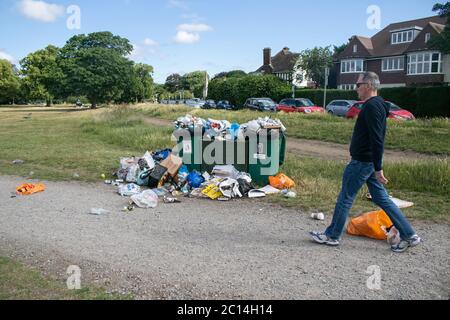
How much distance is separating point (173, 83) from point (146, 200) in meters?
128

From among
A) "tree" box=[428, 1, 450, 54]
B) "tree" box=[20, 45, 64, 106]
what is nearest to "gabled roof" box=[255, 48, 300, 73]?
"tree" box=[428, 1, 450, 54]

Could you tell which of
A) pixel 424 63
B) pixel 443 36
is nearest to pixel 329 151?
pixel 443 36

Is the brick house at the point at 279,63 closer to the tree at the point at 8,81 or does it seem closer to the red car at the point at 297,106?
the red car at the point at 297,106

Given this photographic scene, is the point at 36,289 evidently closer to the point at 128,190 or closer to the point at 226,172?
the point at 128,190

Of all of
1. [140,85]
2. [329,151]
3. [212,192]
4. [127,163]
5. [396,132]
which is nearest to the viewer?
[212,192]

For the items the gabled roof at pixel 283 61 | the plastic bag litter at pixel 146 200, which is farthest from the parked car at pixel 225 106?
the plastic bag litter at pixel 146 200

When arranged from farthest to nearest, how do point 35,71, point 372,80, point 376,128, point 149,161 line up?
point 35,71 → point 149,161 → point 372,80 → point 376,128

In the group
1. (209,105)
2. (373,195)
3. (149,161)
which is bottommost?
(149,161)

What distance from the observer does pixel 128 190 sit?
8.24 meters

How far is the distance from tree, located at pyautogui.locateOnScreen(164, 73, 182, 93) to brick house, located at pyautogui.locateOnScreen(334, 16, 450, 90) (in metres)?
77.5

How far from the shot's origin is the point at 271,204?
732 cm

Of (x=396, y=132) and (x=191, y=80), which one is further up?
(x=191, y=80)

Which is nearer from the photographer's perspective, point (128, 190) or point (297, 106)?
point (128, 190)

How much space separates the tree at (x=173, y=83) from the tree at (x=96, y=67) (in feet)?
207
